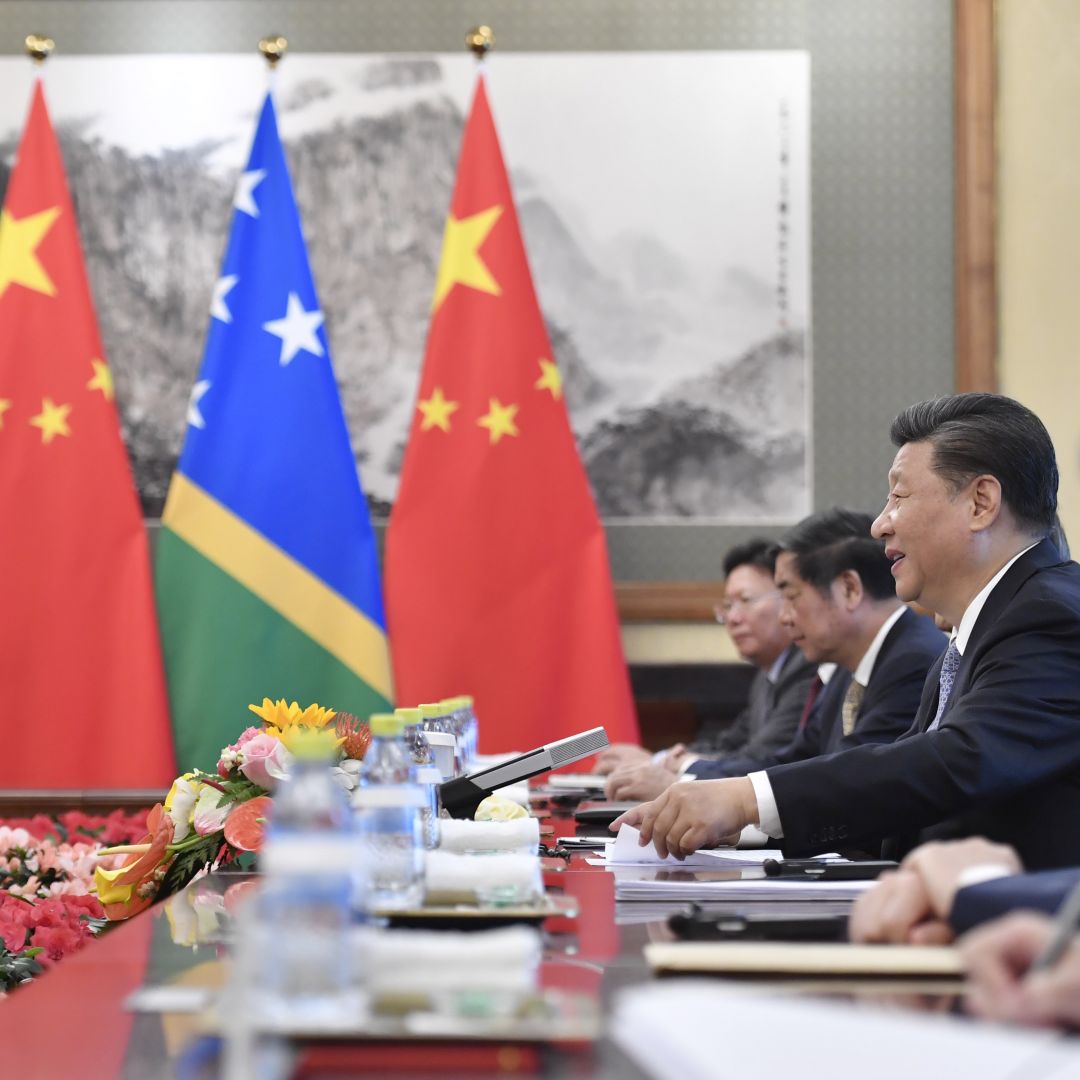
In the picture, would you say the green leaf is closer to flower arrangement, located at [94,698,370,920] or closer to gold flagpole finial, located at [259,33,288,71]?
flower arrangement, located at [94,698,370,920]

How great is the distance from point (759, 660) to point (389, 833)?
4.09 metres

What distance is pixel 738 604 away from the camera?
544 centimetres

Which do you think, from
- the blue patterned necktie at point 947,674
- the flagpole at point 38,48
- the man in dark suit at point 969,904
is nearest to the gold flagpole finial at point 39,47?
the flagpole at point 38,48

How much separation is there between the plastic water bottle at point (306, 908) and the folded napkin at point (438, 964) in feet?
0.06

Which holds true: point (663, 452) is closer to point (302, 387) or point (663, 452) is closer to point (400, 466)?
point (400, 466)

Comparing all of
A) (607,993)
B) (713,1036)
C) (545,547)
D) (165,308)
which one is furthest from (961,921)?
(165,308)

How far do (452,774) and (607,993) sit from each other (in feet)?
5.69

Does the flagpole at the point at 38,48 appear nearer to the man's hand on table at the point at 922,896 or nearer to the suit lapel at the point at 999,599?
the suit lapel at the point at 999,599

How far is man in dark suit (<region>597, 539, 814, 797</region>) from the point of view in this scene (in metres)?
4.86

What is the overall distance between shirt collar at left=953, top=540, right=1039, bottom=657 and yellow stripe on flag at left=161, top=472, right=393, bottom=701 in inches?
120

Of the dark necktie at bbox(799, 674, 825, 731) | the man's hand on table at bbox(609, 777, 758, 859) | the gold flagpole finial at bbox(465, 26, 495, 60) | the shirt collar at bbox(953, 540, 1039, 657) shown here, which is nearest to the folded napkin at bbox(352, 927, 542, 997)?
the man's hand on table at bbox(609, 777, 758, 859)

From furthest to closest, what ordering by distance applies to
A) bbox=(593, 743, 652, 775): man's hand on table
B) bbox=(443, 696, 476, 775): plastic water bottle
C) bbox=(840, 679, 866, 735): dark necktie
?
bbox=(593, 743, 652, 775): man's hand on table < bbox=(840, 679, 866, 735): dark necktie < bbox=(443, 696, 476, 775): plastic water bottle

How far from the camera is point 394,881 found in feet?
5.12

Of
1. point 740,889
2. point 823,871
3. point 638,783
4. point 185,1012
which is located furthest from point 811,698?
point 185,1012
